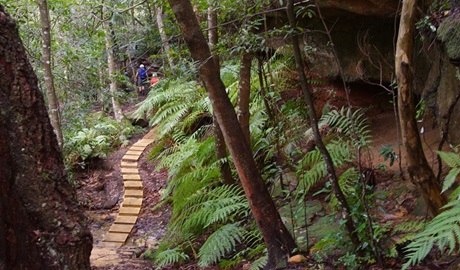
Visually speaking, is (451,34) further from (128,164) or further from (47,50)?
(128,164)

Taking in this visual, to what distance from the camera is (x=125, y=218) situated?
891 centimetres

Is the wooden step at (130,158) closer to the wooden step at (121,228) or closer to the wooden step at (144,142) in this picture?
the wooden step at (144,142)

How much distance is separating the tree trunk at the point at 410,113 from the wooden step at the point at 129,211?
6740 mm

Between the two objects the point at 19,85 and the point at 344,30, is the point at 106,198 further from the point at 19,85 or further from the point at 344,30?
the point at 19,85

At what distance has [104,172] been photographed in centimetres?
1205

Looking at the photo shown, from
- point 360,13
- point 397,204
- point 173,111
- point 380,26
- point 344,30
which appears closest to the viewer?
point 397,204

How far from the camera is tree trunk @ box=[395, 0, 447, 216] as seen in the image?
3219mm

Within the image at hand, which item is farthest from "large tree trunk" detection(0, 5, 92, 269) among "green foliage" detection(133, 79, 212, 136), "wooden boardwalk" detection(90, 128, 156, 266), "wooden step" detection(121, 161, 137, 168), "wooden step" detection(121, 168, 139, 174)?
"wooden step" detection(121, 161, 137, 168)

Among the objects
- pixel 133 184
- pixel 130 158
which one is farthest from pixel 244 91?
pixel 130 158

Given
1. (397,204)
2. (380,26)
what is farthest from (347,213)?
(380,26)

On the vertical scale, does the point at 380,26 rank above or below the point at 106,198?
above

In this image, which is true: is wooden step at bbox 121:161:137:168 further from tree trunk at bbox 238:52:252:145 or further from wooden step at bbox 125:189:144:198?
tree trunk at bbox 238:52:252:145

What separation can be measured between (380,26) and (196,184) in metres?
3.61

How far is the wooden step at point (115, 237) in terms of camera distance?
26.4ft
